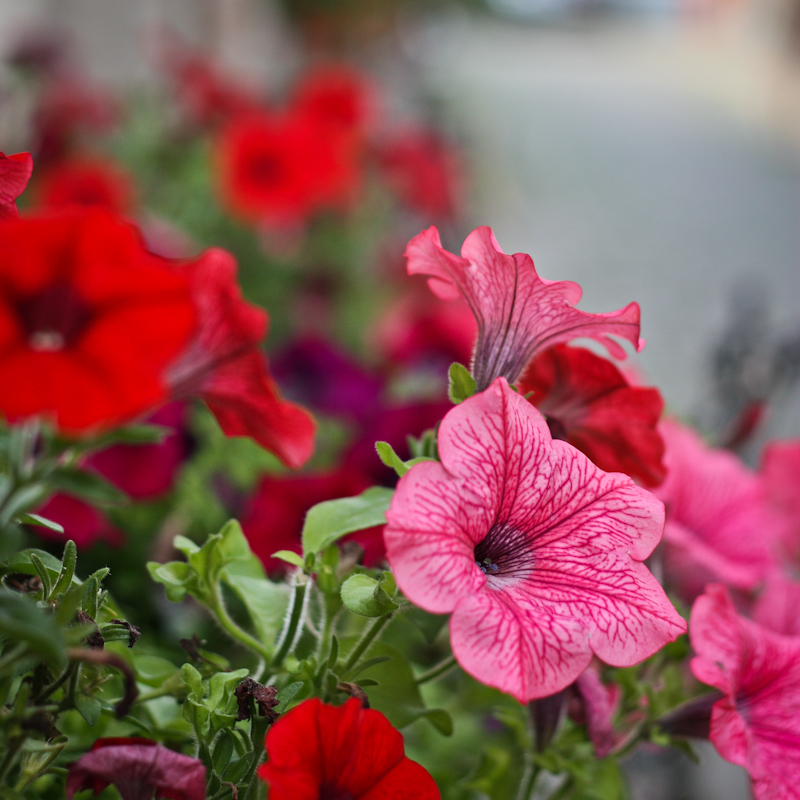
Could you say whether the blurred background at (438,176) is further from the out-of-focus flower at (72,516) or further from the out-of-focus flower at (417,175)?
the out-of-focus flower at (72,516)

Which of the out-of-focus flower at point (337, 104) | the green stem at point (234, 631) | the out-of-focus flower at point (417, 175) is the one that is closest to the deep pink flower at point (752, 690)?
the green stem at point (234, 631)

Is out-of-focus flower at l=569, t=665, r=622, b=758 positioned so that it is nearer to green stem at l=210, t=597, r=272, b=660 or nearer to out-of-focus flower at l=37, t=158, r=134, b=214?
green stem at l=210, t=597, r=272, b=660

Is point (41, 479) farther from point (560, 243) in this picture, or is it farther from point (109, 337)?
point (560, 243)

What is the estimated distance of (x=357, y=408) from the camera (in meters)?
0.65

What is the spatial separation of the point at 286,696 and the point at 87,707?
6 centimetres

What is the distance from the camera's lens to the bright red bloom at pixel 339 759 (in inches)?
8.6

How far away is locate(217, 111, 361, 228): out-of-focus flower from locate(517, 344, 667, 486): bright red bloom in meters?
0.87

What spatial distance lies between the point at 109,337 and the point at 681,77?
8821 mm

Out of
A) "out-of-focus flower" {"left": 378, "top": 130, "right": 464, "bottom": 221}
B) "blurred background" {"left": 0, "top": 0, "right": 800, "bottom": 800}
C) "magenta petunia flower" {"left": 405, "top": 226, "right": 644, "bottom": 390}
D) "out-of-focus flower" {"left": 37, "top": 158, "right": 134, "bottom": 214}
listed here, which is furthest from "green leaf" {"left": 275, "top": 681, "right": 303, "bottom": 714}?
"out-of-focus flower" {"left": 378, "top": 130, "right": 464, "bottom": 221}

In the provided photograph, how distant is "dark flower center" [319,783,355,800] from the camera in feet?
0.78

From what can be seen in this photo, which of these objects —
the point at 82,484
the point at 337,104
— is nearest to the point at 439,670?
the point at 82,484

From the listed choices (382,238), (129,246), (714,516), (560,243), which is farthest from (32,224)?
(560,243)

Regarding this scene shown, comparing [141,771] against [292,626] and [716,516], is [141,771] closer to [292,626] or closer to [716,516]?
[292,626]

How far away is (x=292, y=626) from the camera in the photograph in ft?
0.94
